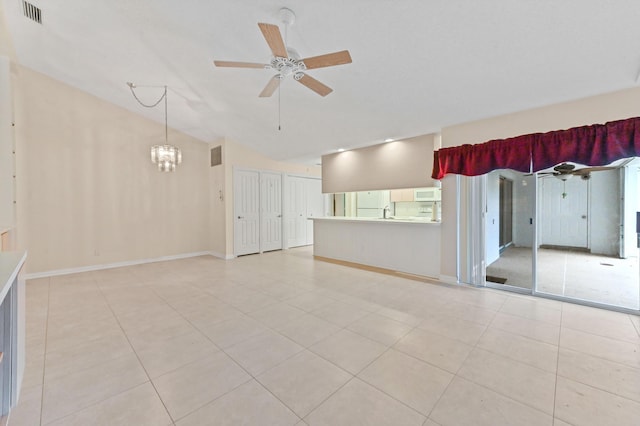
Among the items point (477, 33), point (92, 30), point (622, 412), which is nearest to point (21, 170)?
point (92, 30)

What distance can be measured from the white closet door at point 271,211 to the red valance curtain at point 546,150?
433cm

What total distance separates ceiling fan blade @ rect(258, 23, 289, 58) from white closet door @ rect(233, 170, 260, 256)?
14.8ft

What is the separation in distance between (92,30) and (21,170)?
9.69 feet

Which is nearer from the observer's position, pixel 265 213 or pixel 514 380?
pixel 514 380

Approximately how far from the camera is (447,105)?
11.9 feet

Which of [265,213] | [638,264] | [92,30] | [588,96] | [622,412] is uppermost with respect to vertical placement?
[92,30]

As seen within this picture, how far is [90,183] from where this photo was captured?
5.20m

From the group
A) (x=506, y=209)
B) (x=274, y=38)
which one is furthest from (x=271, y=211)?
(x=274, y=38)

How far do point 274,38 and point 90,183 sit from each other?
533 centimetres

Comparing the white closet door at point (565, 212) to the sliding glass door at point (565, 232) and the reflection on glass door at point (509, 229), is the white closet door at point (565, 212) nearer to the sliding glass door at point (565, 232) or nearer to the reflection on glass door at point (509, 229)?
the sliding glass door at point (565, 232)

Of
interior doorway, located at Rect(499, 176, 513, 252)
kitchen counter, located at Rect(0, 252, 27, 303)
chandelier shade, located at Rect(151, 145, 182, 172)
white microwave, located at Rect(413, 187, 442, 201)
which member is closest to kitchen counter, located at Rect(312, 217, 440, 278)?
white microwave, located at Rect(413, 187, 442, 201)

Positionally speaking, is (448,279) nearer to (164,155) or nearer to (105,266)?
(164,155)

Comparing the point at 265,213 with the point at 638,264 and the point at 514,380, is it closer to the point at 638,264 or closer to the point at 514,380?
the point at 514,380

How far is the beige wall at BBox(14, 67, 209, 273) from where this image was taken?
15.2ft
